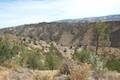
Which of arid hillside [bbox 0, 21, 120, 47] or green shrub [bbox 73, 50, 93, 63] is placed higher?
green shrub [bbox 73, 50, 93, 63]

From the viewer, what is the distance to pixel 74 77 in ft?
33.2

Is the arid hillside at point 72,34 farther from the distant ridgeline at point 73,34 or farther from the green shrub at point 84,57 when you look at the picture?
the green shrub at point 84,57

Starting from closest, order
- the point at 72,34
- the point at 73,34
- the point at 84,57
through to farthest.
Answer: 1. the point at 84,57
2. the point at 73,34
3. the point at 72,34

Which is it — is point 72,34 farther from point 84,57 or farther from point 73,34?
point 84,57

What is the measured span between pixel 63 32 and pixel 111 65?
130878 mm

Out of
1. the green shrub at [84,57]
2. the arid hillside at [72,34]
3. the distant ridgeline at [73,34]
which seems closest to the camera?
the green shrub at [84,57]

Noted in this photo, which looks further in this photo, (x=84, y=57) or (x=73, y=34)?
(x=73, y=34)

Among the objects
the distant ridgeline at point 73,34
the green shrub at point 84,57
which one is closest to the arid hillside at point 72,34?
the distant ridgeline at point 73,34

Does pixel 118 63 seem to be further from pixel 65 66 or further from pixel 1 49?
pixel 65 66

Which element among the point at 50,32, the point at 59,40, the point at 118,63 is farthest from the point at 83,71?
the point at 50,32

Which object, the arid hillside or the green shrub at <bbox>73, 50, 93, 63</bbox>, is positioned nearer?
the green shrub at <bbox>73, 50, 93, 63</bbox>

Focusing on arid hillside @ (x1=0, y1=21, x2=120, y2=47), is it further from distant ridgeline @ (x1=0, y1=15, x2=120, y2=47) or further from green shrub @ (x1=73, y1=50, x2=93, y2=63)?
green shrub @ (x1=73, y1=50, x2=93, y2=63)

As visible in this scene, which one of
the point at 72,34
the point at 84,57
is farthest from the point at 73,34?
the point at 84,57

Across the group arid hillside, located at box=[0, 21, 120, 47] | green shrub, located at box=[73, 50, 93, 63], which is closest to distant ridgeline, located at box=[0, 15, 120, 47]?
arid hillside, located at box=[0, 21, 120, 47]
